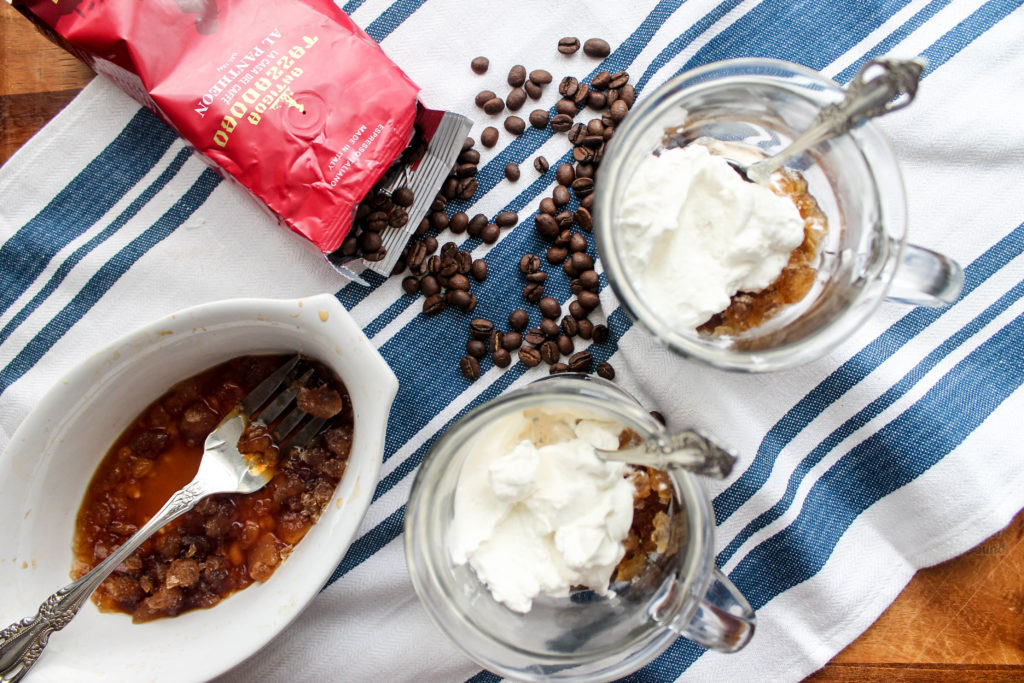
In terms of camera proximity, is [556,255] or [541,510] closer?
[541,510]

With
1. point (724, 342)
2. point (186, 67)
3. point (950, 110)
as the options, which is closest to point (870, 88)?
point (724, 342)

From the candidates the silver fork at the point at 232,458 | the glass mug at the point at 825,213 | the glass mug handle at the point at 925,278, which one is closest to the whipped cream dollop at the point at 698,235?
the glass mug at the point at 825,213

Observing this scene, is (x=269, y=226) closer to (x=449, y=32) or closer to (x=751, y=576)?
(x=449, y=32)

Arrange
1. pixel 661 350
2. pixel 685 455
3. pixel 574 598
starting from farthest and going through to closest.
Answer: pixel 661 350 < pixel 574 598 < pixel 685 455

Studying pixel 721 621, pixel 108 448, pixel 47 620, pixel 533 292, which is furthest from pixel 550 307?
pixel 47 620

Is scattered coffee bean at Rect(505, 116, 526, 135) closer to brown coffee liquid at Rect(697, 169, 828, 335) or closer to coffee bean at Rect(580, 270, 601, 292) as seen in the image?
coffee bean at Rect(580, 270, 601, 292)

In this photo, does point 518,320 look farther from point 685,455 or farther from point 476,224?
point 685,455
